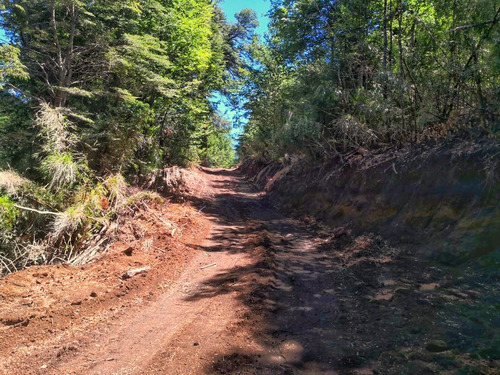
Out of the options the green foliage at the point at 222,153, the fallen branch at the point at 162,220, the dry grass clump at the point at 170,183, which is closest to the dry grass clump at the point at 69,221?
the fallen branch at the point at 162,220

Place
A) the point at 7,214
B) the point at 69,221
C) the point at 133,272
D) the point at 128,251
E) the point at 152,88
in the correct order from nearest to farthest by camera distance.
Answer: the point at 133,272 → the point at 7,214 → the point at 69,221 → the point at 128,251 → the point at 152,88

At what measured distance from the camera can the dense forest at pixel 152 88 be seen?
7.12m

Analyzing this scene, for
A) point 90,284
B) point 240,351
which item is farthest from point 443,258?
point 90,284

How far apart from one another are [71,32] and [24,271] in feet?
22.2

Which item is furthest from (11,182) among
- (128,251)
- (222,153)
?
(222,153)

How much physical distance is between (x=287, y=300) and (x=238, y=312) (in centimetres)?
89

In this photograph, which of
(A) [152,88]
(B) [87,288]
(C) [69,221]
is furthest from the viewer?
(A) [152,88]

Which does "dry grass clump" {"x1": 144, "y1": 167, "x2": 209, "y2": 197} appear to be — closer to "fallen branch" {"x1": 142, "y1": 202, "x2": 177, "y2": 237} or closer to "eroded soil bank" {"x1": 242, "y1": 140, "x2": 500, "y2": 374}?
"fallen branch" {"x1": 142, "y1": 202, "x2": 177, "y2": 237}

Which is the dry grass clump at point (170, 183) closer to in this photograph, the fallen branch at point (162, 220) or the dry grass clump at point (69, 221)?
the fallen branch at point (162, 220)

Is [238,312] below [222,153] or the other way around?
below

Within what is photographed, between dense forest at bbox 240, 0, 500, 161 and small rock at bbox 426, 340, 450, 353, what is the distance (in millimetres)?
4262

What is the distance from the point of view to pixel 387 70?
8.89 m

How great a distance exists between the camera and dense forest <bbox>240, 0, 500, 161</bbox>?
6.50 m

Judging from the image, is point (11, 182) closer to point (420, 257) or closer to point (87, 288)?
point (87, 288)
